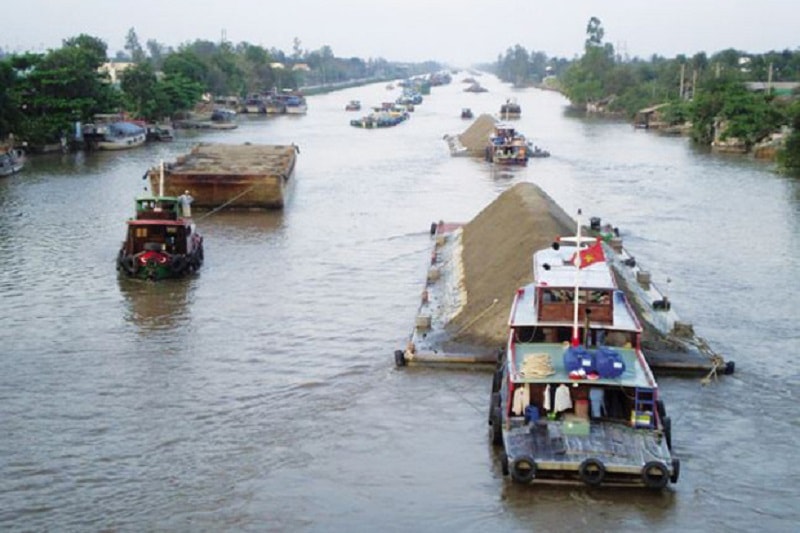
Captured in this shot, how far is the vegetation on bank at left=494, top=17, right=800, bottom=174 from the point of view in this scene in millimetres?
67875

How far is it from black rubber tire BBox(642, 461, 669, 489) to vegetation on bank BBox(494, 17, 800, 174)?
144 ft

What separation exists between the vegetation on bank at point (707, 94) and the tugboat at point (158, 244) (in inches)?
1439

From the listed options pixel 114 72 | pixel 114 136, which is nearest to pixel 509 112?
pixel 114 136

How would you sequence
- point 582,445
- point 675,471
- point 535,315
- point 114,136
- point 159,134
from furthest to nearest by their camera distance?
point 159,134 < point 114,136 < point 535,315 < point 582,445 < point 675,471

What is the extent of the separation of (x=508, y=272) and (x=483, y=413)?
597 centimetres

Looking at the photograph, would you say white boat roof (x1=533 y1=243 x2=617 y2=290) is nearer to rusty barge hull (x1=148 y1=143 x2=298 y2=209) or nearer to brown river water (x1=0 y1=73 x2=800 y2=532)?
brown river water (x1=0 y1=73 x2=800 y2=532)

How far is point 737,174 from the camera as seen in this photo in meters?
57.1

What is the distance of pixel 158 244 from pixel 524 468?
58.2ft

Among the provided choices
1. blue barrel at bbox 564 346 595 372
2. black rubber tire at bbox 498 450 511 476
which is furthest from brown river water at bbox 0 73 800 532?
blue barrel at bbox 564 346 595 372

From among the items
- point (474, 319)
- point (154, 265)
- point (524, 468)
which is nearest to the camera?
point (524, 468)

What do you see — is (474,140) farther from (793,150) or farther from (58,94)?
(58,94)

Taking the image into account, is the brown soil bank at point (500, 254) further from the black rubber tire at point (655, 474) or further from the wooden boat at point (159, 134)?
the wooden boat at point (159, 134)

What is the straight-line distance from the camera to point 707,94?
7812 centimetres

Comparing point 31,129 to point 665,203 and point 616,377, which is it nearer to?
point 665,203
